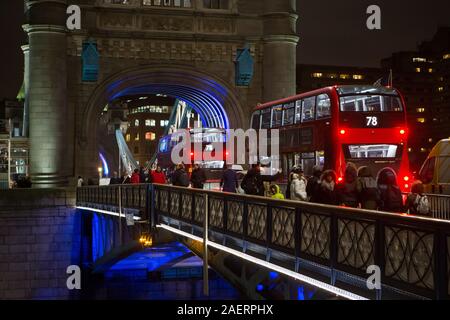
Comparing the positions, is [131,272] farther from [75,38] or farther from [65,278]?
[75,38]

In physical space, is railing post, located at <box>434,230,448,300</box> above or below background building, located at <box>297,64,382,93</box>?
below

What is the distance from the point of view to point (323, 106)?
69.1ft

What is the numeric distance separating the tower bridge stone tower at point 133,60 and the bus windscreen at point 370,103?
12493 mm

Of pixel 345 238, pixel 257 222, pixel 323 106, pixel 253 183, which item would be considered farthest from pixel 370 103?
pixel 345 238

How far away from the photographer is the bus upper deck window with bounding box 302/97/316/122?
21.6m

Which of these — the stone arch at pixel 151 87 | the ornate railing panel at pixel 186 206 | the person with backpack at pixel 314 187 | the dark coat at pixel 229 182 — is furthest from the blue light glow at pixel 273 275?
the stone arch at pixel 151 87

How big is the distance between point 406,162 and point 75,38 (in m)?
16.5

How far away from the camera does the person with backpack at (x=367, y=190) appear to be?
1030 cm

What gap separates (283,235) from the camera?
1020 cm

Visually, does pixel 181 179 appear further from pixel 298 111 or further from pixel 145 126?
pixel 145 126

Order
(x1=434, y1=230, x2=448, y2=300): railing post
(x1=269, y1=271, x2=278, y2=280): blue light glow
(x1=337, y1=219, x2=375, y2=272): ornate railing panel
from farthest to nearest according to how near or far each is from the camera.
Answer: (x1=269, y1=271, x2=278, y2=280): blue light glow
(x1=337, y1=219, x2=375, y2=272): ornate railing panel
(x1=434, y1=230, x2=448, y2=300): railing post

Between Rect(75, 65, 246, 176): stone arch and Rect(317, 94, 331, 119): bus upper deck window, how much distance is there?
12496 mm

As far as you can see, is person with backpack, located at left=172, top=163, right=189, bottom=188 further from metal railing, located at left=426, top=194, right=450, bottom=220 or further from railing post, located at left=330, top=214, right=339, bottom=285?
railing post, located at left=330, top=214, right=339, bottom=285

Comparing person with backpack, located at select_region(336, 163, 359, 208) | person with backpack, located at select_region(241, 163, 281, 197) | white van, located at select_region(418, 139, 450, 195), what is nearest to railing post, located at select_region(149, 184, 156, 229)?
person with backpack, located at select_region(241, 163, 281, 197)
